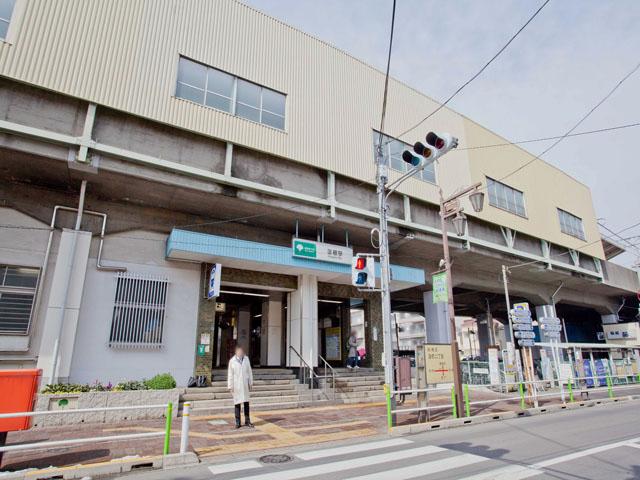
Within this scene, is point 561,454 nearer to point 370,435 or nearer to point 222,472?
point 370,435

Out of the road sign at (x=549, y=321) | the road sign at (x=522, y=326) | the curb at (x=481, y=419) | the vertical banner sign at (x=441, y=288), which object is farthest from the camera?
the road sign at (x=549, y=321)

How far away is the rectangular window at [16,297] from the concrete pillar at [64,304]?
1.96ft

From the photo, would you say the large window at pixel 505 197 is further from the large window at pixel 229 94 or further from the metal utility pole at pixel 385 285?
the metal utility pole at pixel 385 285

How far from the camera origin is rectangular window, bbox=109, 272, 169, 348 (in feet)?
42.9

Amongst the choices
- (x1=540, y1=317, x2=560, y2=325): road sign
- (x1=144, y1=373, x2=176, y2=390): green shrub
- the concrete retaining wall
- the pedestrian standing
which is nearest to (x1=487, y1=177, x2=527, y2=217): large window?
(x1=540, y1=317, x2=560, y2=325): road sign

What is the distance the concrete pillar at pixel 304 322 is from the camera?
52.1 feet

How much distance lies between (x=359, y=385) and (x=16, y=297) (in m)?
12.4

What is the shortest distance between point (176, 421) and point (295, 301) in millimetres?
7485

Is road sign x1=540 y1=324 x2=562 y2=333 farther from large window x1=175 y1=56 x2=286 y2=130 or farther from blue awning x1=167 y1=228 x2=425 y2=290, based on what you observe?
large window x1=175 y1=56 x2=286 y2=130

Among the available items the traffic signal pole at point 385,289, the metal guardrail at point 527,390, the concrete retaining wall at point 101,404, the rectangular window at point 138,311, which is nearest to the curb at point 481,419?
the metal guardrail at point 527,390

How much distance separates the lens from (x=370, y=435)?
9141mm

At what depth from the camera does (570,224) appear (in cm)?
2886

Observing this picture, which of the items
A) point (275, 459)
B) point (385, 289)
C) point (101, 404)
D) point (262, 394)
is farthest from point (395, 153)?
point (101, 404)

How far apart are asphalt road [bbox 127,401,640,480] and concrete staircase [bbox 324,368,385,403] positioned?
5.48m
